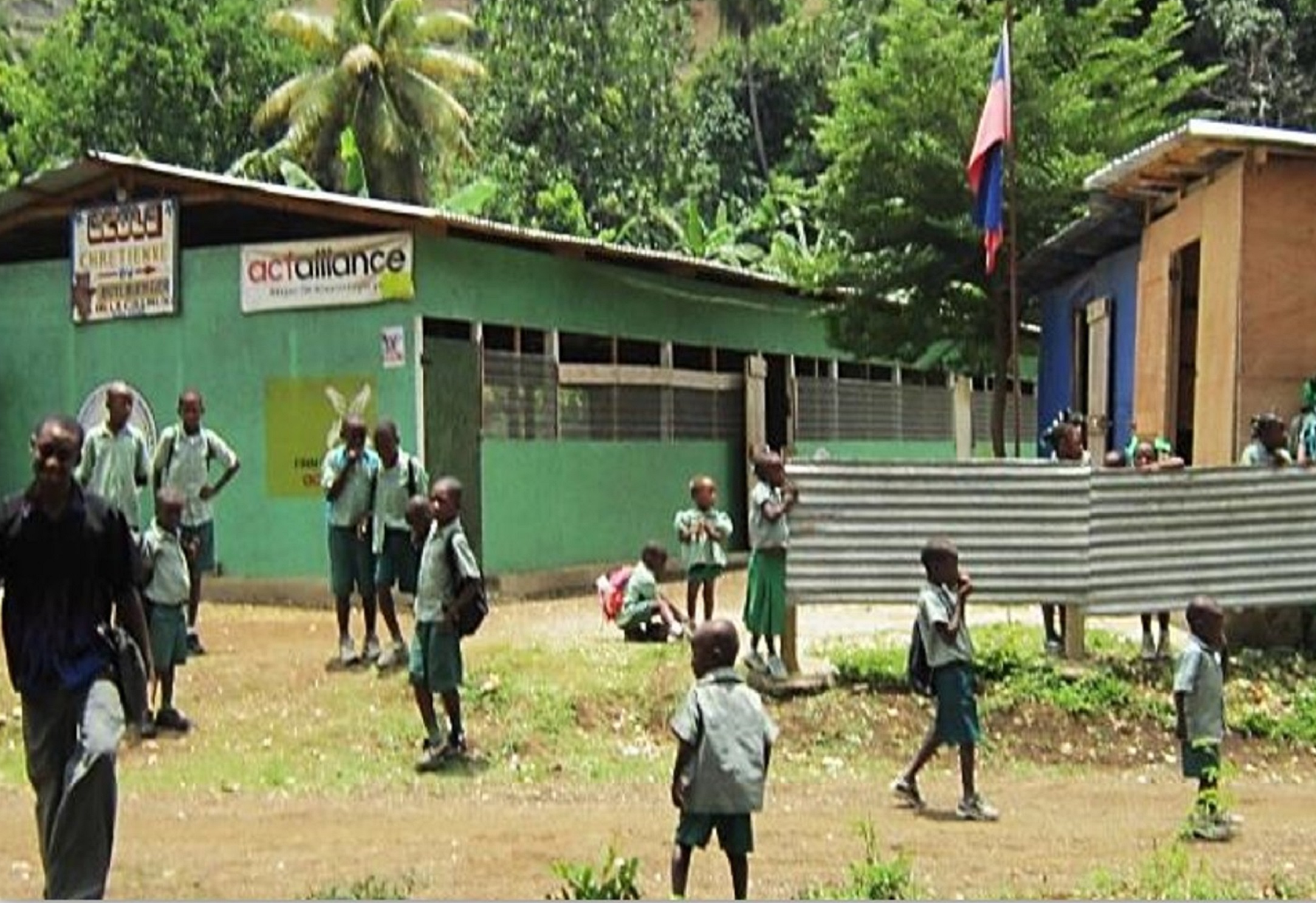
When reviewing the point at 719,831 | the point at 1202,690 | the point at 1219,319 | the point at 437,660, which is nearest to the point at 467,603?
the point at 437,660

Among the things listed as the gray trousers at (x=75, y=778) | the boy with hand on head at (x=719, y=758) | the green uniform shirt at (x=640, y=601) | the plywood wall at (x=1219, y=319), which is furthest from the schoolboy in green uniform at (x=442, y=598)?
the plywood wall at (x=1219, y=319)

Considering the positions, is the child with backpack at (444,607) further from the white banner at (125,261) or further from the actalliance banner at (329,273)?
the white banner at (125,261)

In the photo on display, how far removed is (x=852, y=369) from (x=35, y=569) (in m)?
16.8

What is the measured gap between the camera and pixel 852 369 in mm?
21422

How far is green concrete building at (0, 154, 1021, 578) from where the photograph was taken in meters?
14.2

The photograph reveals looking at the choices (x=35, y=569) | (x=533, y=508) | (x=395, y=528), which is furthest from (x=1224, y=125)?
(x=35, y=569)

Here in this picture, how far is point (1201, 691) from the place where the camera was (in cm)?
749

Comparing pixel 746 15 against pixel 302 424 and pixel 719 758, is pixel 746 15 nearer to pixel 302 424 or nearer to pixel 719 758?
pixel 302 424

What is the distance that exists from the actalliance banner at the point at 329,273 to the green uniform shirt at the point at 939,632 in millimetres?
7037

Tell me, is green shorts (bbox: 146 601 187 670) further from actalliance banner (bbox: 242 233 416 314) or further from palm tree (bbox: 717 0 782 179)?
palm tree (bbox: 717 0 782 179)

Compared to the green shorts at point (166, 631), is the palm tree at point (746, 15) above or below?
above

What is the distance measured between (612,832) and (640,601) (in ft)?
13.4

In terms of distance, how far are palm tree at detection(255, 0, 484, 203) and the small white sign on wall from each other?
1710cm

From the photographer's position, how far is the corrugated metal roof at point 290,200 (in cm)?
1373
